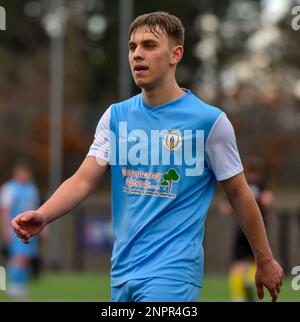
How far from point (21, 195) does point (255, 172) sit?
4503 millimetres

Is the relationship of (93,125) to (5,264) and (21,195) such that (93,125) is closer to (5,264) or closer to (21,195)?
(5,264)

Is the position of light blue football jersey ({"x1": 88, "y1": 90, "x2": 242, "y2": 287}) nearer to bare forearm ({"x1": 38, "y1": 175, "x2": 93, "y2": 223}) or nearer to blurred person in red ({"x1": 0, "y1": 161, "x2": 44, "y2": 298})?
bare forearm ({"x1": 38, "y1": 175, "x2": 93, "y2": 223})

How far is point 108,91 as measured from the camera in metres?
43.7

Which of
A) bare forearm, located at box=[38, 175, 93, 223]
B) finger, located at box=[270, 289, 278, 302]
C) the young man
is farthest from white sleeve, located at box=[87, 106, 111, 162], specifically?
finger, located at box=[270, 289, 278, 302]

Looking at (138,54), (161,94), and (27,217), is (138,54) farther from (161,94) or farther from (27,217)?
(27,217)

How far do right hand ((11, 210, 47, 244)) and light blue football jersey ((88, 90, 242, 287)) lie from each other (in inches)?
20.6

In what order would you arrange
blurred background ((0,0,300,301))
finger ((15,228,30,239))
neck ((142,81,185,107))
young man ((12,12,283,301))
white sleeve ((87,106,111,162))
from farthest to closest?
1. blurred background ((0,0,300,301))
2. white sleeve ((87,106,111,162))
3. neck ((142,81,185,107))
4. young man ((12,12,283,301))
5. finger ((15,228,30,239))

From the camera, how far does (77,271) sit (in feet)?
82.5

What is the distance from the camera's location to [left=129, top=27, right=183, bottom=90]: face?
593 cm

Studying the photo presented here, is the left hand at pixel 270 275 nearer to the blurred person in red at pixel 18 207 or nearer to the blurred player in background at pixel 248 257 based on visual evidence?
the blurred player in background at pixel 248 257

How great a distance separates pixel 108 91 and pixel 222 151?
37.9 m

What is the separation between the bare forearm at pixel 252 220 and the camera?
19.9 ft

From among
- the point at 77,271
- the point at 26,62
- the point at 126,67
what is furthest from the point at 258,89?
the point at 77,271

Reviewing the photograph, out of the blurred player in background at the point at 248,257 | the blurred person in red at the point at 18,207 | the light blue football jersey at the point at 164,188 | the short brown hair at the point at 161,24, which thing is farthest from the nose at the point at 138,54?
the blurred person in red at the point at 18,207
